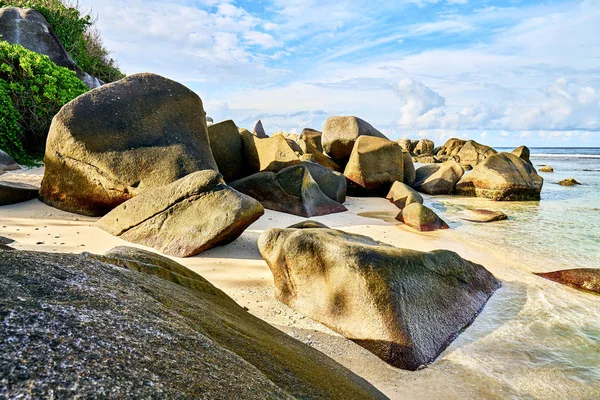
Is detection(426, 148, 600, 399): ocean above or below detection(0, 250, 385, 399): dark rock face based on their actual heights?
below

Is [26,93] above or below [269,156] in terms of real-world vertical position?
above

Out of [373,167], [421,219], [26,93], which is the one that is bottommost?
[421,219]

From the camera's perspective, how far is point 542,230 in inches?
330

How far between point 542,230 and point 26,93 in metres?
12.5

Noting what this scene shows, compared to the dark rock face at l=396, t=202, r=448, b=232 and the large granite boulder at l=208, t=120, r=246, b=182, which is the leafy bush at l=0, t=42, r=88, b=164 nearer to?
the large granite boulder at l=208, t=120, r=246, b=182

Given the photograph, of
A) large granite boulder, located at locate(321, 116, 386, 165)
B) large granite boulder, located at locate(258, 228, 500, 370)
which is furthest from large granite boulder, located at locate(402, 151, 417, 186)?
large granite boulder, located at locate(258, 228, 500, 370)

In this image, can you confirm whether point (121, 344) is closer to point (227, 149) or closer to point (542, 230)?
point (227, 149)

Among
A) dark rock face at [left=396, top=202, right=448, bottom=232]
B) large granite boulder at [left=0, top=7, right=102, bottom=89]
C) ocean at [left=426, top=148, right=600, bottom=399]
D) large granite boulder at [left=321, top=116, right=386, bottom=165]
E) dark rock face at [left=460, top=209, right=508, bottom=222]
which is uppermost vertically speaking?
large granite boulder at [left=0, top=7, right=102, bottom=89]

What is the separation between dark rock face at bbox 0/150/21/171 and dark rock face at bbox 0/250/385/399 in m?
8.68

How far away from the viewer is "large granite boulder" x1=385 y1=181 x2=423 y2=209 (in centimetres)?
1035

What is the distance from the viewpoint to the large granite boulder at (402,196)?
1035 centimetres

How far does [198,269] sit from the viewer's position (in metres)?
4.21

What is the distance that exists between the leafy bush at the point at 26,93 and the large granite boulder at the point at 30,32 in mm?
3316

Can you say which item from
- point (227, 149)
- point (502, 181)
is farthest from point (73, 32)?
point (502, 181)
